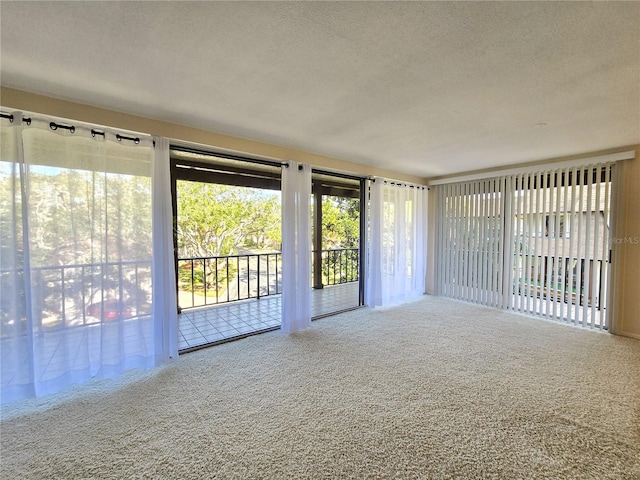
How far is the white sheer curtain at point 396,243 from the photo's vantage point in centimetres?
448

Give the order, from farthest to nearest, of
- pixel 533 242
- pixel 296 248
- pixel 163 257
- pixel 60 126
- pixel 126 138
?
pixel 533 242 → pixel 296 248 → pixel 163 257 → pixel 126 138 → pixel 60 126


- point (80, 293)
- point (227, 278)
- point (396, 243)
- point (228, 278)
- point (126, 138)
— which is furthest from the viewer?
point (228, 278)

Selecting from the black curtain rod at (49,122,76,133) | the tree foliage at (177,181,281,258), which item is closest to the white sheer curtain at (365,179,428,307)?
the tree foliage at (177,181,281,258)

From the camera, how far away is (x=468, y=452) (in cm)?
162

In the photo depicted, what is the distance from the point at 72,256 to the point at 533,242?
5415mm

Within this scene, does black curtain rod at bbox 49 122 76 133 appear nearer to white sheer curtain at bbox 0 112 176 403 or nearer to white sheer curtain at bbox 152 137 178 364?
white sheer curtain at bbox 0 112 176 403

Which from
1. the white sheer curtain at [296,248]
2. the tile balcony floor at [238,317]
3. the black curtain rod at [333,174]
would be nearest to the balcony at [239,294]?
the tile balcony floor at [238,317]

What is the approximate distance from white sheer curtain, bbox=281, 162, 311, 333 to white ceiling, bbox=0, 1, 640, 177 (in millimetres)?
779

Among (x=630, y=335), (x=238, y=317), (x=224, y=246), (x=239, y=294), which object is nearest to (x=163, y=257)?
(x=238, y=317)

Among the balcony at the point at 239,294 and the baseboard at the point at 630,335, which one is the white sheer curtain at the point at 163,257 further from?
the baseboard at the point at 630,335

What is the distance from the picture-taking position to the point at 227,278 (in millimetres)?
5082

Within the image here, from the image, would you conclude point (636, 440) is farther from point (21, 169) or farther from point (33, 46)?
point (21, 169)

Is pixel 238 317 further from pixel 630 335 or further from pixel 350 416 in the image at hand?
pixel 630 335

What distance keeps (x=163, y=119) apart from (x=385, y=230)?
11.1 ft
